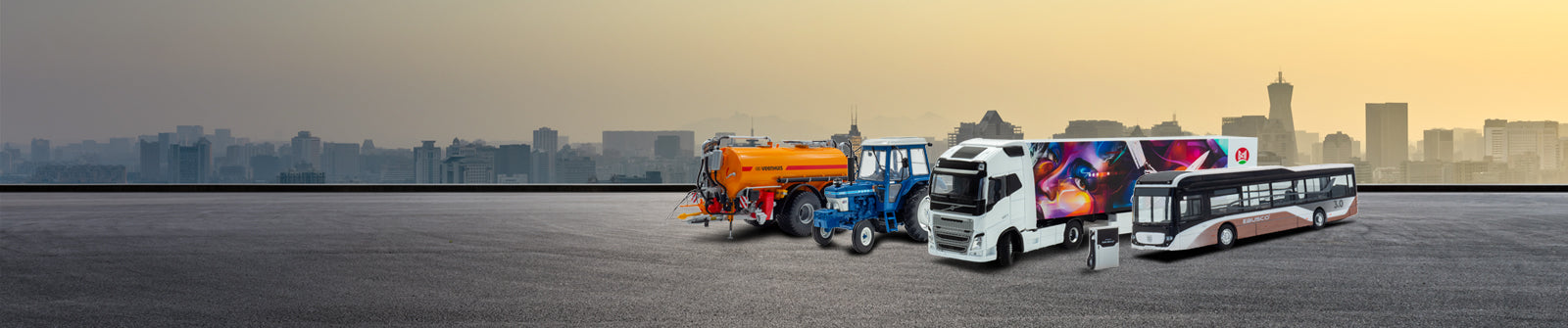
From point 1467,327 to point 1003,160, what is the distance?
7106mm

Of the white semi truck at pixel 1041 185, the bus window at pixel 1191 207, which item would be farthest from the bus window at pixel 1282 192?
the bus window at pixel 1191 207

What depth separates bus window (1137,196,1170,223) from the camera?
16.9 metres

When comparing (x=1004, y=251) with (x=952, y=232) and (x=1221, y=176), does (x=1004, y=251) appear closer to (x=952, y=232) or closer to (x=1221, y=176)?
(x=952, y=232)

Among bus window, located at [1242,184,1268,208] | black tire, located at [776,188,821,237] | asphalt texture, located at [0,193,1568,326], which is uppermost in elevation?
bus window, located at [1242,184,1268,208]

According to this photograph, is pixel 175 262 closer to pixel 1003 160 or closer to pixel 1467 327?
pixel 1003 160

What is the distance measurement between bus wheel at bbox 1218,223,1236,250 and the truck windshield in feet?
18.5

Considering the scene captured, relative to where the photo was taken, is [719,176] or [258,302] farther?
[719,176]

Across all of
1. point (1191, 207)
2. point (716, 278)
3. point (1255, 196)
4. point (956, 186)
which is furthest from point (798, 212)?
point (1255, 196)

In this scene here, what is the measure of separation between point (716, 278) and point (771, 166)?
7623 mm

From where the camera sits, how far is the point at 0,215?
27.0 m

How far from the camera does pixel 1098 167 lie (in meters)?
19.0

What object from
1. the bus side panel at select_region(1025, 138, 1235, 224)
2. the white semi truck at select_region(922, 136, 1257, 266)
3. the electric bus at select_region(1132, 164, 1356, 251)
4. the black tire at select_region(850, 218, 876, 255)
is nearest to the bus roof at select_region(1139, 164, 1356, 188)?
the electric bus at select_region(1132, 164, 1356, 251)

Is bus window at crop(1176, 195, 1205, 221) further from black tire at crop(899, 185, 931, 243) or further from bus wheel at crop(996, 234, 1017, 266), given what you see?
black tire at crop(899, 185, 931, 243)

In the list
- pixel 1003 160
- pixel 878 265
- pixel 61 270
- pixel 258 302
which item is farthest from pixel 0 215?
pixel 1003 160
